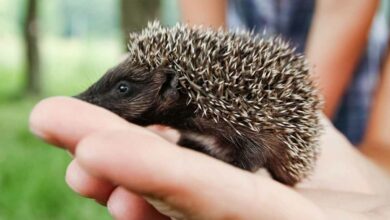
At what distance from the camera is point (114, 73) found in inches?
81.7

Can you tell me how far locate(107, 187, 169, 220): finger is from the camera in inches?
65.8

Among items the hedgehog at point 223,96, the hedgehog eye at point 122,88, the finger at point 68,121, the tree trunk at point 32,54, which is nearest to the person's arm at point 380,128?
the hedgehog at point 223,96

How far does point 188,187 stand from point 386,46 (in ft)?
7.99

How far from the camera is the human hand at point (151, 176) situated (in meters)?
1.32

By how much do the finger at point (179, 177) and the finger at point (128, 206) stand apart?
232 mm

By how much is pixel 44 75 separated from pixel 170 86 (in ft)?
26.0

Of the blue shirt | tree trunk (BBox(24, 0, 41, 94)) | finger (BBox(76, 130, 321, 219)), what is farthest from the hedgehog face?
tree trunk (BBox(24, 0, 41, 94))

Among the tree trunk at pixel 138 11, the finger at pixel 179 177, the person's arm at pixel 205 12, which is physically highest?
the finger at pixel 179 177

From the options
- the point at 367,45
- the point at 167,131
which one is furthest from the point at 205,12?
the point at 167,131

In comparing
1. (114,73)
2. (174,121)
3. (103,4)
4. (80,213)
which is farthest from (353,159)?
(103,4)

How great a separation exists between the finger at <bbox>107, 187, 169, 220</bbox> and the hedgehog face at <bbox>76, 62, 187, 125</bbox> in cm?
41

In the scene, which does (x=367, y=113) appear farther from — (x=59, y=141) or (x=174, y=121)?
(x=59, y=141)

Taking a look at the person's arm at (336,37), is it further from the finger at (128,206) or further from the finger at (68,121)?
the finger at (68,121)

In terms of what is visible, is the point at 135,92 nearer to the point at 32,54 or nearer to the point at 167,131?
the point at 167,131
